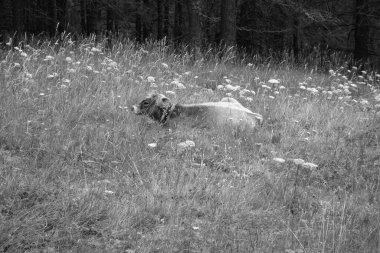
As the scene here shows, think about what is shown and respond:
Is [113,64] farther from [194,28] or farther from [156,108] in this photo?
[194,28]

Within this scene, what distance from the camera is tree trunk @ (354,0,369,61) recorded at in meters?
16.2

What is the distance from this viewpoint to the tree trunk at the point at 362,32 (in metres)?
16.2

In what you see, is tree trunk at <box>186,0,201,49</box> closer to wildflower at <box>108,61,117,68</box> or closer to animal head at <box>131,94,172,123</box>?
wildflower at <box>108,61,117,68</box>

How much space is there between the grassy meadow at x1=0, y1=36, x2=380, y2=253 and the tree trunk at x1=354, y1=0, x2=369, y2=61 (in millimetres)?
9893

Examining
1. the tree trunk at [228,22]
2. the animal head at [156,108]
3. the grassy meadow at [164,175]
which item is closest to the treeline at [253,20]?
the tree trunk at [228,22]

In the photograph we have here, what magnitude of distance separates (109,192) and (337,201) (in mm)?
2096

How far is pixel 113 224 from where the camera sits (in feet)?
11.4

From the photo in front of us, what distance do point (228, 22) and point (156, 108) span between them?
23.8ft

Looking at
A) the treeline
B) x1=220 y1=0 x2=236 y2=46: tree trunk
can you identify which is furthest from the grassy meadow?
x1=220 y1=0 x2=236 y2=46: tree trunk

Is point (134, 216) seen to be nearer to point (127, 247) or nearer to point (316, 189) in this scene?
point (127, 247)

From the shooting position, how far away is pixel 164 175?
421 centimetres

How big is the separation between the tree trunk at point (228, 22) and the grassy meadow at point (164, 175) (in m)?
5.78

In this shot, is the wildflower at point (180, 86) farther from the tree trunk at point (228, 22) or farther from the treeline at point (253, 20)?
the tree trunk at point (228, 22)

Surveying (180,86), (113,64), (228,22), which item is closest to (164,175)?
(180,86)
